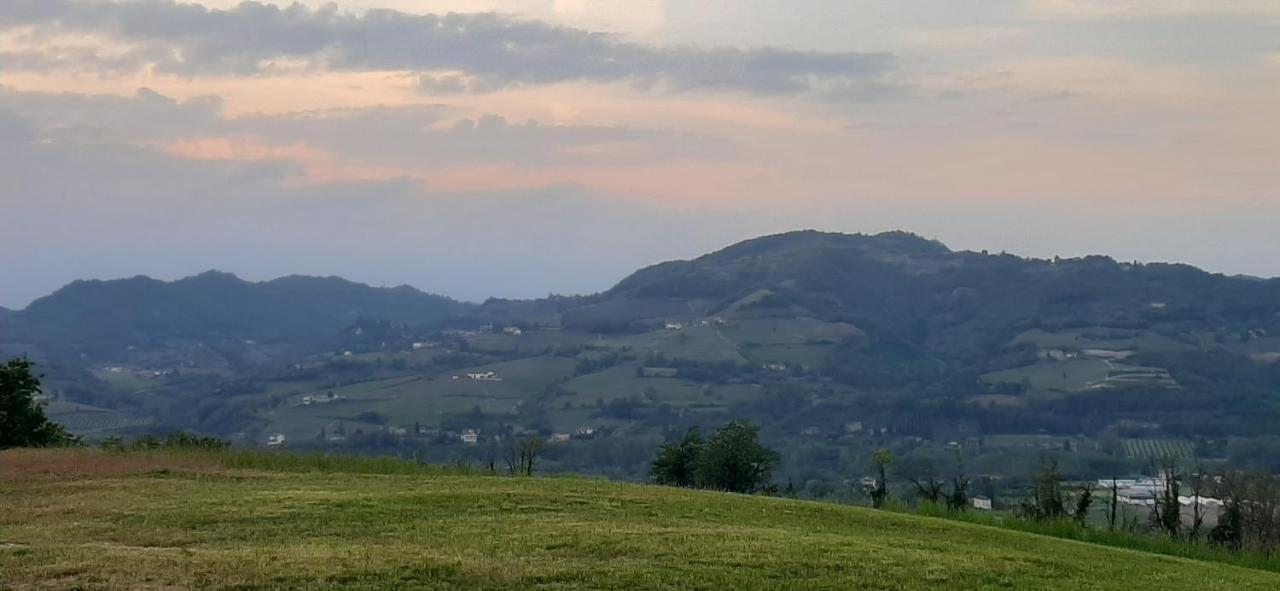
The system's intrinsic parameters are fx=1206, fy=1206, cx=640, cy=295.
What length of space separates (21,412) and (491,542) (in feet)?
76.6

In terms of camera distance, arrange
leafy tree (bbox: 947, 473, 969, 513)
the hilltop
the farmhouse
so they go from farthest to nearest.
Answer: the farmhouse, the hilltop, leafy tree (bbox: 947, 473, 969, 513)

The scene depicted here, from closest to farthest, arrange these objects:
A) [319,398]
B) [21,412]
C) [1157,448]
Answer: [21,412] → [1157,448] → [319,398]

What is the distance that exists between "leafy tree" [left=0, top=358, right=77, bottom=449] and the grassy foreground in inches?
415

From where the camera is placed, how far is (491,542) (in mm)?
14461

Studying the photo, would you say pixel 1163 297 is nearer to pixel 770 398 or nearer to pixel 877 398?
pixel 877 398

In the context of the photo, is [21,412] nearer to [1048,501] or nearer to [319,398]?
[1048,501]

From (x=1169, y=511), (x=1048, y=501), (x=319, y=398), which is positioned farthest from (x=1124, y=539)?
(x=319, y=398)

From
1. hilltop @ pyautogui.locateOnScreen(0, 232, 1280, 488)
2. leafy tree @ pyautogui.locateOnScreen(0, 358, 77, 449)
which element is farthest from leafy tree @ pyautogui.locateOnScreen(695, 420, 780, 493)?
hilltop @ pyautogui.locateOnScreen(0, 232, 1280, 488)

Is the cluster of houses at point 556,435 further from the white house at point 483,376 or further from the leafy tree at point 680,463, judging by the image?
the leafy tree at point 680,463

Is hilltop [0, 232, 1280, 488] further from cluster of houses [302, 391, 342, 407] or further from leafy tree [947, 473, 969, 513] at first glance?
leafy tree [947, 473, 969, 513]

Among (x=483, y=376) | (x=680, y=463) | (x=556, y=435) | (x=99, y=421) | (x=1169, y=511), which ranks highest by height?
(x=483, y=376)

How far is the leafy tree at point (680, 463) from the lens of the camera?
32991 mm

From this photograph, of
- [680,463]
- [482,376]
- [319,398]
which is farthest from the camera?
[482,376]

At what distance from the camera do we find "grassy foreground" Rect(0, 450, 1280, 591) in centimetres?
1223
